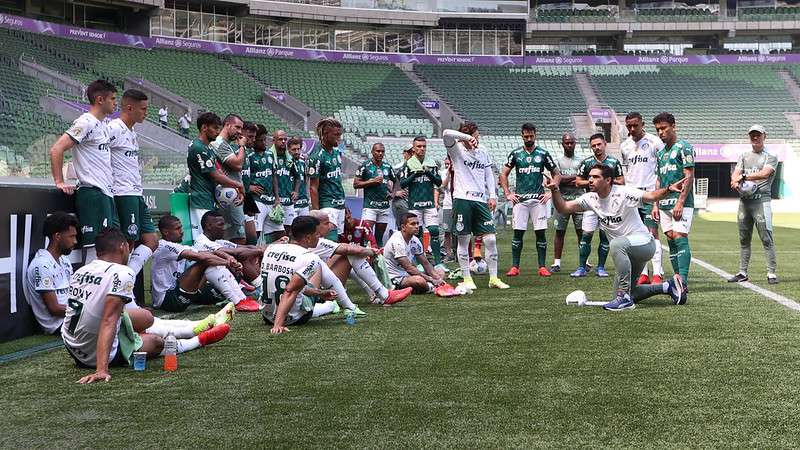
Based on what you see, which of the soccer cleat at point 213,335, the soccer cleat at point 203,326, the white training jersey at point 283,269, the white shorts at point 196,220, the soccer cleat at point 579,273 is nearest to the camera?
the soccer cleat at point 213,335

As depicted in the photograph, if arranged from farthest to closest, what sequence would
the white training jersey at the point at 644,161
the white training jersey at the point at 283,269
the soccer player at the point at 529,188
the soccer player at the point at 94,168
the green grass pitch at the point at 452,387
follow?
the soccer player at the point at 529,188 → the white training jersey at the point at 644,161 → the soccer player at the point at 94,168 → the white training jersey at the point at 283,269 → the green grass pitch at the point at 452,387

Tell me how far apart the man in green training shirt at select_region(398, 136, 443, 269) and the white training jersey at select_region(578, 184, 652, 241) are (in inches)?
158

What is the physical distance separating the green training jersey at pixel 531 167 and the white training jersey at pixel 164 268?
17.0 feet

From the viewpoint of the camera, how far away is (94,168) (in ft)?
25.7

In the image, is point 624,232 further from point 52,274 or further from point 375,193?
point 52,274

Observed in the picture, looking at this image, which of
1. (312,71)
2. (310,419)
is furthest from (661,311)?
(312,71)

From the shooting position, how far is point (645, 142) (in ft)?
35.4

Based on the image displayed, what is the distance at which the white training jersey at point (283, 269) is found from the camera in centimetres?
747

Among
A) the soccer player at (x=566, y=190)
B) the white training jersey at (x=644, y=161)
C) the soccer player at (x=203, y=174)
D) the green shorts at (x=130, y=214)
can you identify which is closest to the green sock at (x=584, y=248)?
the soccer player at (x=566, y=190)

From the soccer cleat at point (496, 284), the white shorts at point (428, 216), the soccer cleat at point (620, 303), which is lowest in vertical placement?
the soccer cleat at point (496, 284)

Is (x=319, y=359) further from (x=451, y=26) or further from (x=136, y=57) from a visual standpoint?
(x=451, y=26)

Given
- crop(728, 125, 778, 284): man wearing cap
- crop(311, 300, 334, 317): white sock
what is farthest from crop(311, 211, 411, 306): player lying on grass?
crop(728, 125, 778, 284): man wearing cap

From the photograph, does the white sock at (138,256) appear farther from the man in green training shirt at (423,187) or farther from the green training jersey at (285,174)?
the man in green training shirt at (423,187)

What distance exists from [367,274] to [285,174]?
3249 mm
